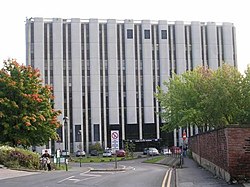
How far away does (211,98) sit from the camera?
4259 centimetres

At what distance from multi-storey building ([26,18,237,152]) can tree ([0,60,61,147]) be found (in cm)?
4840

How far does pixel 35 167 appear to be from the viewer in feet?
113

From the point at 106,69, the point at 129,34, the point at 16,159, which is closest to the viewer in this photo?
the point at 16,159

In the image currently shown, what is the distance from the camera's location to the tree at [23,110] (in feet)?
125

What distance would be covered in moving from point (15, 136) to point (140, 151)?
55.7 metres

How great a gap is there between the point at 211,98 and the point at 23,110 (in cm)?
1700

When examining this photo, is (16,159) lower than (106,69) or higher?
lower

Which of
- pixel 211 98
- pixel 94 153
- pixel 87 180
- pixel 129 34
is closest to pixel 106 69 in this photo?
pixel 129 34

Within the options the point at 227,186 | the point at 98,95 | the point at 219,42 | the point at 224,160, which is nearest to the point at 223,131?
the point at 224,160

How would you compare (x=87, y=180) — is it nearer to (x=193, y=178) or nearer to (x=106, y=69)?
(x=193, y=178)

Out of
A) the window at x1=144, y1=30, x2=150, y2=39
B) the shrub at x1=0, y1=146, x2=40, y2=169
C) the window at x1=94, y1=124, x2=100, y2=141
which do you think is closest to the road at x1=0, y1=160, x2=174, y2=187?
the shrub at x1=0, y1=146, x2=40, y2=169

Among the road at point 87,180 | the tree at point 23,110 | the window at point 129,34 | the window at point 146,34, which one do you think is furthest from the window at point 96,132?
the road at point 87,180

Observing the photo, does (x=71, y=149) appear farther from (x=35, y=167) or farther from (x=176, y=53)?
(x=35, y=167)

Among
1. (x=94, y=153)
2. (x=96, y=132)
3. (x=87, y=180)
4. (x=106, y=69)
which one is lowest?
(x=94, y=153)
